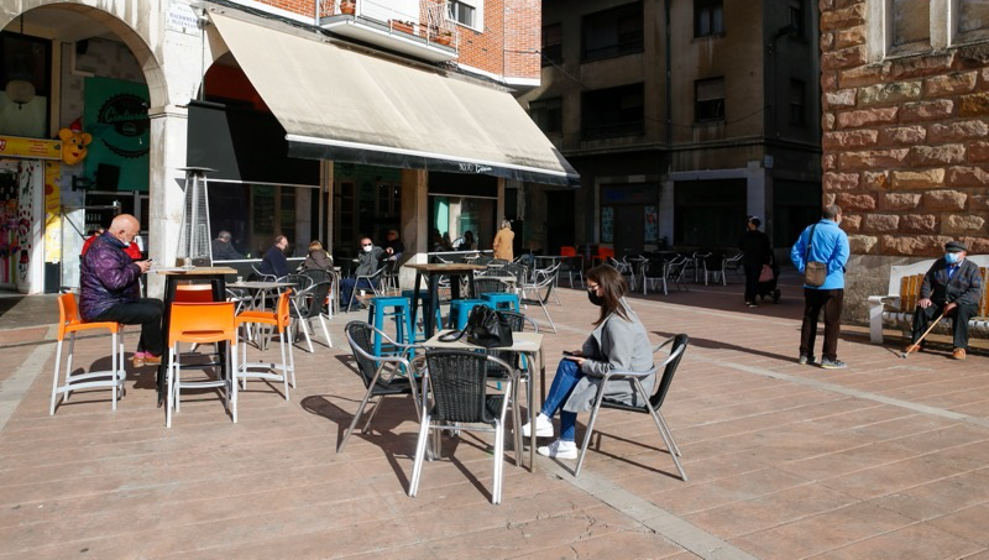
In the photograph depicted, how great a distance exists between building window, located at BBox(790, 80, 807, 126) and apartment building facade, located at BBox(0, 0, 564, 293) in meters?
13.0

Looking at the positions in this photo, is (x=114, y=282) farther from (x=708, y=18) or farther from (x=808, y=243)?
(x=708, y=18)

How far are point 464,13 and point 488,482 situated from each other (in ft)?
52.9

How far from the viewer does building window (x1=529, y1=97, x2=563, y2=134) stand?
32.1 m

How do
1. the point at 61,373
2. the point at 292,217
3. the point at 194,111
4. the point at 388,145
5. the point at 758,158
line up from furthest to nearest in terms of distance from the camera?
the point at 758,158, the point at 292,217, the point at 388,145, the point at 194,111, the point at 61,373

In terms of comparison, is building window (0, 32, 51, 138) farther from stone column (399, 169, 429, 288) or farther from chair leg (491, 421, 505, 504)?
chair leg (491, 421, 505, 504)

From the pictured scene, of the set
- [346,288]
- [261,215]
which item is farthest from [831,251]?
[261,215]

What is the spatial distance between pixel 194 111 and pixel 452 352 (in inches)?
396

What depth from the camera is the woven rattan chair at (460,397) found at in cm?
418

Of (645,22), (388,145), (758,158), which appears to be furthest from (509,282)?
(645,22)

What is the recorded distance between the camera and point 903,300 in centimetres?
1025

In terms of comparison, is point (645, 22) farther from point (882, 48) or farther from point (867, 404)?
point (867, 404)

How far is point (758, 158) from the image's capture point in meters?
26.4

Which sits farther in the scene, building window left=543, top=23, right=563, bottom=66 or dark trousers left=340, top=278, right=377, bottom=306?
building window left=543, top=23, right=563, bottom=66

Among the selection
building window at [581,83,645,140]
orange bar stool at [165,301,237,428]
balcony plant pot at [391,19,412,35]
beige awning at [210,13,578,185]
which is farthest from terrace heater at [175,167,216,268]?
building window at [581,83,645,140]
